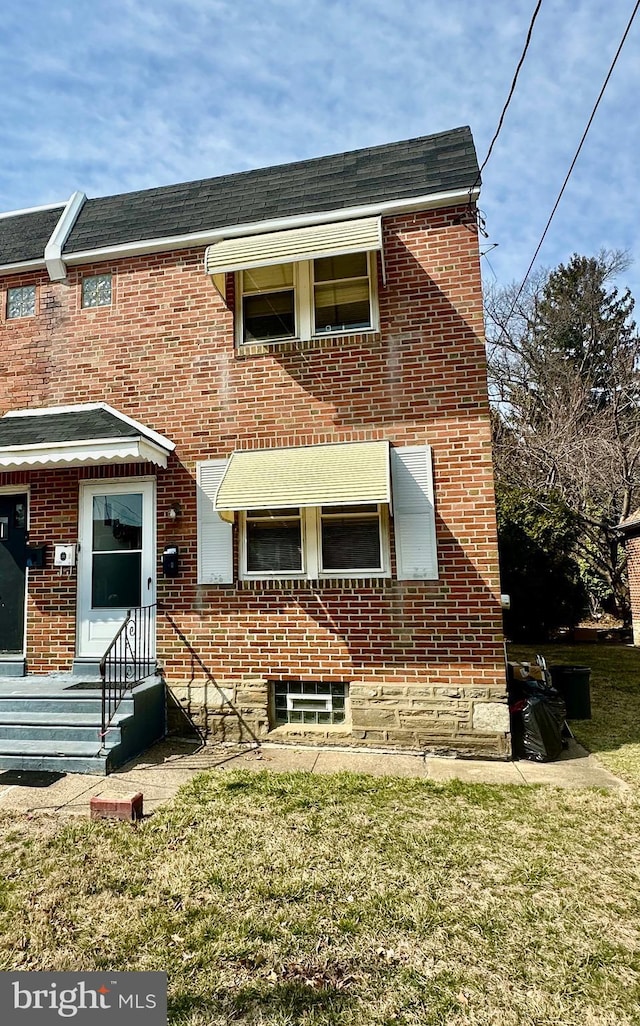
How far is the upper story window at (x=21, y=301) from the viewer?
877 cm

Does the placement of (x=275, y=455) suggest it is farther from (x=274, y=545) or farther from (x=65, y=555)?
(x=65, y=555)

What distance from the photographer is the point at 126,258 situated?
8.38m

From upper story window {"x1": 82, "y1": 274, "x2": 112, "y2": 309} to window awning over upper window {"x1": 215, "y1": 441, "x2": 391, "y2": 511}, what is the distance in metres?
3.52

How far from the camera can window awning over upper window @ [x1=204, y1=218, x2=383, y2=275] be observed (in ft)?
23.1

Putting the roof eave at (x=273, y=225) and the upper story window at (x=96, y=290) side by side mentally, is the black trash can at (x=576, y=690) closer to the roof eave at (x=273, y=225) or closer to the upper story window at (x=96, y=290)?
the roof eave at (x=273, y=225)

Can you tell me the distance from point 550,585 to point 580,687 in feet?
26.3

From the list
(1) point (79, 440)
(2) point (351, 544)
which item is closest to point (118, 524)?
(1) point (79, 440)

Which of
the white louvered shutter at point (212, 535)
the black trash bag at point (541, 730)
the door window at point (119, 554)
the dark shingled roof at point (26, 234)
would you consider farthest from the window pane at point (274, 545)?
the dark shingled roof at point (26, 234)

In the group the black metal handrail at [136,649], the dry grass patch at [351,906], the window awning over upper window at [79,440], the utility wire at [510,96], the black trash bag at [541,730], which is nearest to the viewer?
the dry grass patch at [351,906]

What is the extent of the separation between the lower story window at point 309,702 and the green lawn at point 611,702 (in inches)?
127

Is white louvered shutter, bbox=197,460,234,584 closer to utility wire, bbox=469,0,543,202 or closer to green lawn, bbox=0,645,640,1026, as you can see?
green lawn, bbox=0,645,640,1026

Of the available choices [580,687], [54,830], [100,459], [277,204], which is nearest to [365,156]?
[277,204]

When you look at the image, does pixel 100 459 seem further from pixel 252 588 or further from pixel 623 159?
pixel 623 159

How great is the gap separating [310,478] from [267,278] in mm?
3208
